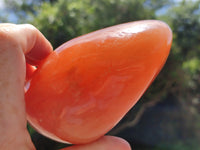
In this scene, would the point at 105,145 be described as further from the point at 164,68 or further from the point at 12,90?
the point at 164,68

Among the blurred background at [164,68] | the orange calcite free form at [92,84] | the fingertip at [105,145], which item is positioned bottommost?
the blurred background at [164,68]

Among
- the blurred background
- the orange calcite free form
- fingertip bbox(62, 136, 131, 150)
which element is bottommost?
the blurred background

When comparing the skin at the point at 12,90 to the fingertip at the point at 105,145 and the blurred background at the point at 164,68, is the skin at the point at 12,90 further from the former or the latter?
the blurred background at the point at 164,68

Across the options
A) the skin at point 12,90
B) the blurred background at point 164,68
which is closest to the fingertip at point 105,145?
the skin at point 12,90

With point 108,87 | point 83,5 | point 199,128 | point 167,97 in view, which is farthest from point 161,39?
point 199,128

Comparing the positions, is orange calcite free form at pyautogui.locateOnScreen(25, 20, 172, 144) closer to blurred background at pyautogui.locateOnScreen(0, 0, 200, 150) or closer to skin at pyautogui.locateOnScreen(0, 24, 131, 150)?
skin at pyautogui.locateOnScreen(0, 24, 131, 150)

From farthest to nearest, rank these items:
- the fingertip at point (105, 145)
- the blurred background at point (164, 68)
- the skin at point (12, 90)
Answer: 1. the blurred background at point (164, 68)
2. the fingertip at point (105, 145)
3. the skin at point (12, 90)

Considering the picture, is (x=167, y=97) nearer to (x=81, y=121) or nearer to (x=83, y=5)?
(x=83, y=5)

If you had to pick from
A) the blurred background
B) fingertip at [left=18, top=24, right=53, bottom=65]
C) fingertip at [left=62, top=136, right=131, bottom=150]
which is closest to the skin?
fingertip at [left=18, top=24, right=53, bottom=65]
